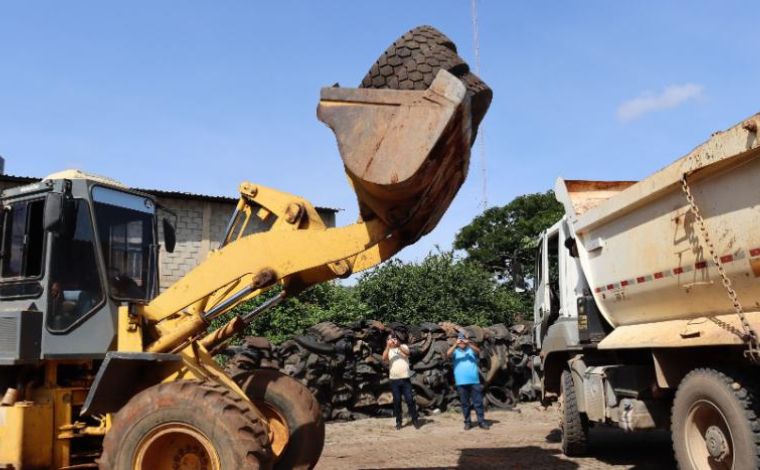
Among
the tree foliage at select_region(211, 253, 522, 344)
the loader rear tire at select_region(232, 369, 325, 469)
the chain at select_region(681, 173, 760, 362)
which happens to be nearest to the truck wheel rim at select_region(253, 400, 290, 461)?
the loader rear tire at select_region(232, 369, 325, 469)

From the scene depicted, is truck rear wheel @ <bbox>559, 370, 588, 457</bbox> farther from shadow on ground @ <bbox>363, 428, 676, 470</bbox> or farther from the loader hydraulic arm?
the loader hydraulic arm

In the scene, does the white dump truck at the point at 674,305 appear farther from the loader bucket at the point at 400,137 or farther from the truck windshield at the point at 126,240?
the truck windshield at the point at 126,240

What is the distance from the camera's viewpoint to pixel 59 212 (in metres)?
5.52

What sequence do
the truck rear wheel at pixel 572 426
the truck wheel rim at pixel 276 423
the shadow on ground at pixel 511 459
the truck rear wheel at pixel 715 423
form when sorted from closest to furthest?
the truck rear wheel at pixel 715 423 → the truck wheel rim at pixel 276 423 → the shadow on ground at pixel 511 459 → the truck rear wheel at pixel 572 426

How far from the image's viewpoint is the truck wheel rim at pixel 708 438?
18.8 feet

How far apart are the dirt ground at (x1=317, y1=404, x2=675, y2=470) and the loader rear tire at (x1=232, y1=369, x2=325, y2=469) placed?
2351 millimetres

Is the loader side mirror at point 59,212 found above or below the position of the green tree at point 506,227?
below

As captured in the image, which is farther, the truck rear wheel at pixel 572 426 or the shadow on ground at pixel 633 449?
the truck rear wheel at pixel 572 426

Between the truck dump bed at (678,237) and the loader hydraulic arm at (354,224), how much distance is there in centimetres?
211

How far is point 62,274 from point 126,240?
66cm

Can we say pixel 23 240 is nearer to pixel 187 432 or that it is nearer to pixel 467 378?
pixel 187 432

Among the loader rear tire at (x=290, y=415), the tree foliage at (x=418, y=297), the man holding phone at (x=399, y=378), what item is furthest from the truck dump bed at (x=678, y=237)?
the tree foliage at (x=418, y=297)

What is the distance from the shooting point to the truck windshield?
6.20 m

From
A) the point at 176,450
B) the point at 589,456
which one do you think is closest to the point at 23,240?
the point at 176,450
